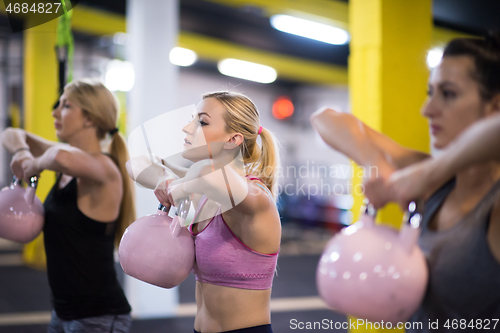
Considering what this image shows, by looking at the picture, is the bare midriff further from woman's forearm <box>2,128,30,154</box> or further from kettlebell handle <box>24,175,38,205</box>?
woman's forearm <box>2,128,30,154</box>

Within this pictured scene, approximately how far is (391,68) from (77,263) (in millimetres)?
2085

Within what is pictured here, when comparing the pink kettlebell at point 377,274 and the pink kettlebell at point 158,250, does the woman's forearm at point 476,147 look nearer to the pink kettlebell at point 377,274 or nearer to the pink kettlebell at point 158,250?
the pink kettlebell at point 377,274

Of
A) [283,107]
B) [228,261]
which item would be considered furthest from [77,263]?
[283,107]

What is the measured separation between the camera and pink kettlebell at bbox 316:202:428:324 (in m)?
0.76

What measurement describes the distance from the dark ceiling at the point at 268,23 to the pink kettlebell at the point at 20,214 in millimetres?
4330

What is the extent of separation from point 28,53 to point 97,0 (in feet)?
4.95

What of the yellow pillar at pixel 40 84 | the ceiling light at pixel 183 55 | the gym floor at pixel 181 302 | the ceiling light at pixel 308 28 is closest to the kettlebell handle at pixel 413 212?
the gym floor at pixel 181 302

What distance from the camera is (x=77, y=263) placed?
5.12ft

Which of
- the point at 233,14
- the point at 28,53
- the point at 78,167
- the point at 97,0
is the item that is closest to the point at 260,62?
the point at 233,14

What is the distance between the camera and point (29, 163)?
1.47 meters

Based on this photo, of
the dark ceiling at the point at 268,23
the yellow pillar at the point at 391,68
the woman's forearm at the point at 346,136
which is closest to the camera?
the woman's forearm at the point at 346,136

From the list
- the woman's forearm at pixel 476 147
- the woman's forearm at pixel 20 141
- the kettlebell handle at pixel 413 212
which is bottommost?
the kettlebell handle at pixel 413 212

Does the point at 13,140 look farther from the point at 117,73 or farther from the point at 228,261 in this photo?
the point at 117,73

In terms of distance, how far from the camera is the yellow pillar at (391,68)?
2506mm
